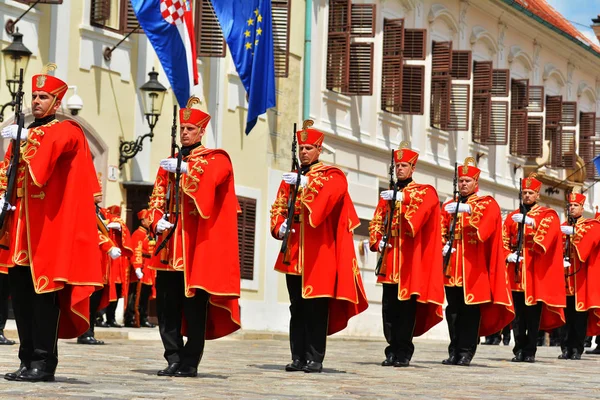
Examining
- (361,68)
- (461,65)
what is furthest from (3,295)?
(461,65)

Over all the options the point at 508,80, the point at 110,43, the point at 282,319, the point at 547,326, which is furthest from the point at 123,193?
the point at 508,80

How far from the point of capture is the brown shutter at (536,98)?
128ft

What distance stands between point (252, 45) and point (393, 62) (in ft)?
22.4

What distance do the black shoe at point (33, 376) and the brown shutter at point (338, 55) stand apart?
Result: 19697 millimetres

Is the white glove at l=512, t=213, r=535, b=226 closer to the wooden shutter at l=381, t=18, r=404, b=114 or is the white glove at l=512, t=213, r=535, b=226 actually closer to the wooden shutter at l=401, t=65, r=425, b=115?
the wooden shutter at l=381, t=18, r=404, b=114

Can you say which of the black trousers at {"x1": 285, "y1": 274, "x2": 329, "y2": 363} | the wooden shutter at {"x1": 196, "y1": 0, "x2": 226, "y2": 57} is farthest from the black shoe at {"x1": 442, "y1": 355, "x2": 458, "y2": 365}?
the wooden shutter at {"x1": 196, "y1": 0, "x2": 226, "y2": 57}

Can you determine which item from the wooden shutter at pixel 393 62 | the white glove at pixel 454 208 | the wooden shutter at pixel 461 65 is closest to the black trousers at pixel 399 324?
the white glove at pixel 454 208

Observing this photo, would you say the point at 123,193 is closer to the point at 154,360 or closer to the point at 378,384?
the point at 154,360

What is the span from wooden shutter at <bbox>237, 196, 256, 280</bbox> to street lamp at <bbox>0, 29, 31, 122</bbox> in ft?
24.1

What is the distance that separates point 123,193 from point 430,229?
9150 millimetres

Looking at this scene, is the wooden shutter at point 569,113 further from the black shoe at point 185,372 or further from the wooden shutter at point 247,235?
the black shoe at point 185,372

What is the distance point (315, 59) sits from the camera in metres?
28.8

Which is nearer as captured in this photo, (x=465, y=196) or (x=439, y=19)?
(x=465, y=196)

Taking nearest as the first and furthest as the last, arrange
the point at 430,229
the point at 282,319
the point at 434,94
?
the point at 430,229, the point at 282,319, the point at 434,94
